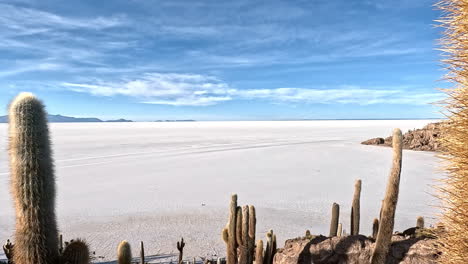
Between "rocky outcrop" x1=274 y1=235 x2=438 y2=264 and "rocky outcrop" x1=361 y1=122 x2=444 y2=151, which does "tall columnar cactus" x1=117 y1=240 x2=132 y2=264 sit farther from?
"rocky outcrop" x1=361 y1=122 x2=444 y2=151

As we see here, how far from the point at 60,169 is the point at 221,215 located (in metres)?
11.8

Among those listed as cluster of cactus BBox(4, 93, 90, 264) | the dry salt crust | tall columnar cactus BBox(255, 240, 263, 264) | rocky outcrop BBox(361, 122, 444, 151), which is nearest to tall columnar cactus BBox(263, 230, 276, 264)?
tall columnar cactus BBox(255, 240, 263, 264)

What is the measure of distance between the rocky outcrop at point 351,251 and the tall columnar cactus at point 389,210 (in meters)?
0.27

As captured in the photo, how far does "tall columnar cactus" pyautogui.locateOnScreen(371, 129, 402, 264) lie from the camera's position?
3.21 metres

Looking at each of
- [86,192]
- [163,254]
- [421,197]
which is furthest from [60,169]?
[421,197]

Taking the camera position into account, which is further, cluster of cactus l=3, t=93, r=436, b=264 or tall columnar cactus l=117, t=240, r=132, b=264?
cluster of cactus l=3, t=93, r=436, b=264

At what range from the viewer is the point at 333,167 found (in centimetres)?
1759

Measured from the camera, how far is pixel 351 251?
12.3 feet

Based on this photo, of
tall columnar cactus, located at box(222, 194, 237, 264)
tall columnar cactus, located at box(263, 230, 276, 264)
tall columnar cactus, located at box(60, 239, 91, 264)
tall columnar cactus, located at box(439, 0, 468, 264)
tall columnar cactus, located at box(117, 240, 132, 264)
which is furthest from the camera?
tall columnar cactus, located at box(263, 230, 276, 264)

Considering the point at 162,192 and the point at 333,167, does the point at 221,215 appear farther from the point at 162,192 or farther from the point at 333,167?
the point at 333,167

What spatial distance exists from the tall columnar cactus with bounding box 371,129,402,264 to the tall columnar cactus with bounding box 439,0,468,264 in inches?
57.8

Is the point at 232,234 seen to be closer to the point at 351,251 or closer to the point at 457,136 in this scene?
the point at 351,251

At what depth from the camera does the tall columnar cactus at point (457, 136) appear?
1610mm

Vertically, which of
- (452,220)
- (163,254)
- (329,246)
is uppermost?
(452,220)
